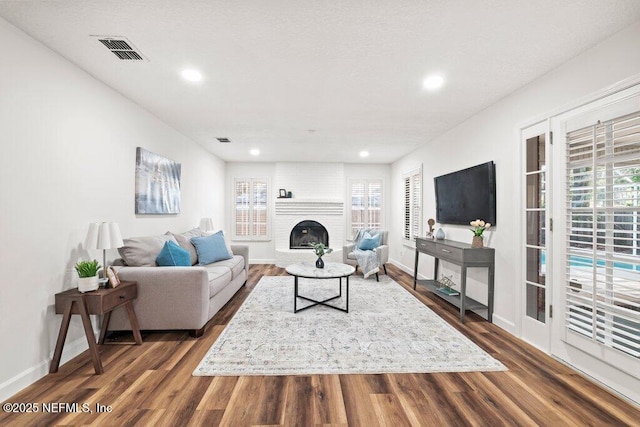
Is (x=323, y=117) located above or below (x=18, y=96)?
above

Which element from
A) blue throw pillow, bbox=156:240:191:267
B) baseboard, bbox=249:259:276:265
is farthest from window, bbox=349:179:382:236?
blue throw pillow, bbox=156:240:191:267

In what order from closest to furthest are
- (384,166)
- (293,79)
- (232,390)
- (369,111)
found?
(232,390)
(293,79)
(369,111)
(384,166)

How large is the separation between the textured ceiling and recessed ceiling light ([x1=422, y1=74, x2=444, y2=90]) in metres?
0.07

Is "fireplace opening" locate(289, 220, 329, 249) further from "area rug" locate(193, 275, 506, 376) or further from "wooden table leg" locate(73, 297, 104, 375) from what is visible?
"wooden table leg" locate(73, 297, 104, 375)

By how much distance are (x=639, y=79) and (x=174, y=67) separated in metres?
3.43

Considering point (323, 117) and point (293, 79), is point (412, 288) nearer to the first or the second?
point (323, 117)

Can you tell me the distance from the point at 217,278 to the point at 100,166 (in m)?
1.64

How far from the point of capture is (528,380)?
2146mm

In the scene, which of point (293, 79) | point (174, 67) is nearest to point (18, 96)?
point (174, 67)

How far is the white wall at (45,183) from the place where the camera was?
1.96 m

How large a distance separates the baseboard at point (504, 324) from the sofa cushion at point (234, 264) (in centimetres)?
328

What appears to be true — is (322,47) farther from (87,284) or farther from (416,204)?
(416,204)

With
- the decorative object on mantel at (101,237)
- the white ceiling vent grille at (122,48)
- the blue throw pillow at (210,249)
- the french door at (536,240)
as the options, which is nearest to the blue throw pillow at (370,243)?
the blue throw pillow at (210,249)

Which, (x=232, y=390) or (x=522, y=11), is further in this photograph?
(x=232, y=390)
